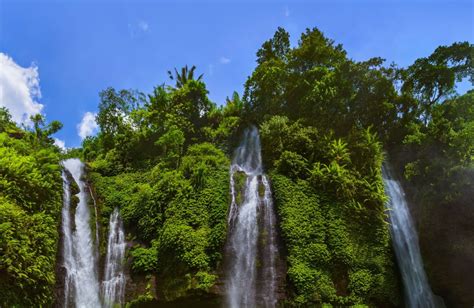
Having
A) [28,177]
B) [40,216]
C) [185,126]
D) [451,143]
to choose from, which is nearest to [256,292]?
[40,216]

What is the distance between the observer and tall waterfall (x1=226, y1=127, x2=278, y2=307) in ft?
38.8

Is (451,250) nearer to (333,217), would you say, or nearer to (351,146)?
(333,217)

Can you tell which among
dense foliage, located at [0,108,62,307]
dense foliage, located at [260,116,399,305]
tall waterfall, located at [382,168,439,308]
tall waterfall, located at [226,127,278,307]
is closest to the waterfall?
dense foliage, located at [0,108,62,307]

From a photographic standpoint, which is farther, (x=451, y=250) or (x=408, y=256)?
(x=408, y=256)

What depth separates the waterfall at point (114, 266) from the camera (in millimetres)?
12344

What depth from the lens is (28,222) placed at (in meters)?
10.9

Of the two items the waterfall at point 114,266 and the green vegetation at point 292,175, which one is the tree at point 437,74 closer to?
the green vegetation at point 292,175

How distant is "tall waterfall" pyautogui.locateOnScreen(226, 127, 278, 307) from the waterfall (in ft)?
13.4

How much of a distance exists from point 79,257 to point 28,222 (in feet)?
9.44

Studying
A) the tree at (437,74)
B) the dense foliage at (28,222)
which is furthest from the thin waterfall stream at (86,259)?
the tree at (437,74)

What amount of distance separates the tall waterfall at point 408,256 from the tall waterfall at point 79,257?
1170 centimetres

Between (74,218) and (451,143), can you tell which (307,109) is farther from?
(74,218)

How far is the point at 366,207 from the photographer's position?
48.3 ft

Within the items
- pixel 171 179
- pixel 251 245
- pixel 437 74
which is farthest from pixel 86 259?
pixel 437 74
